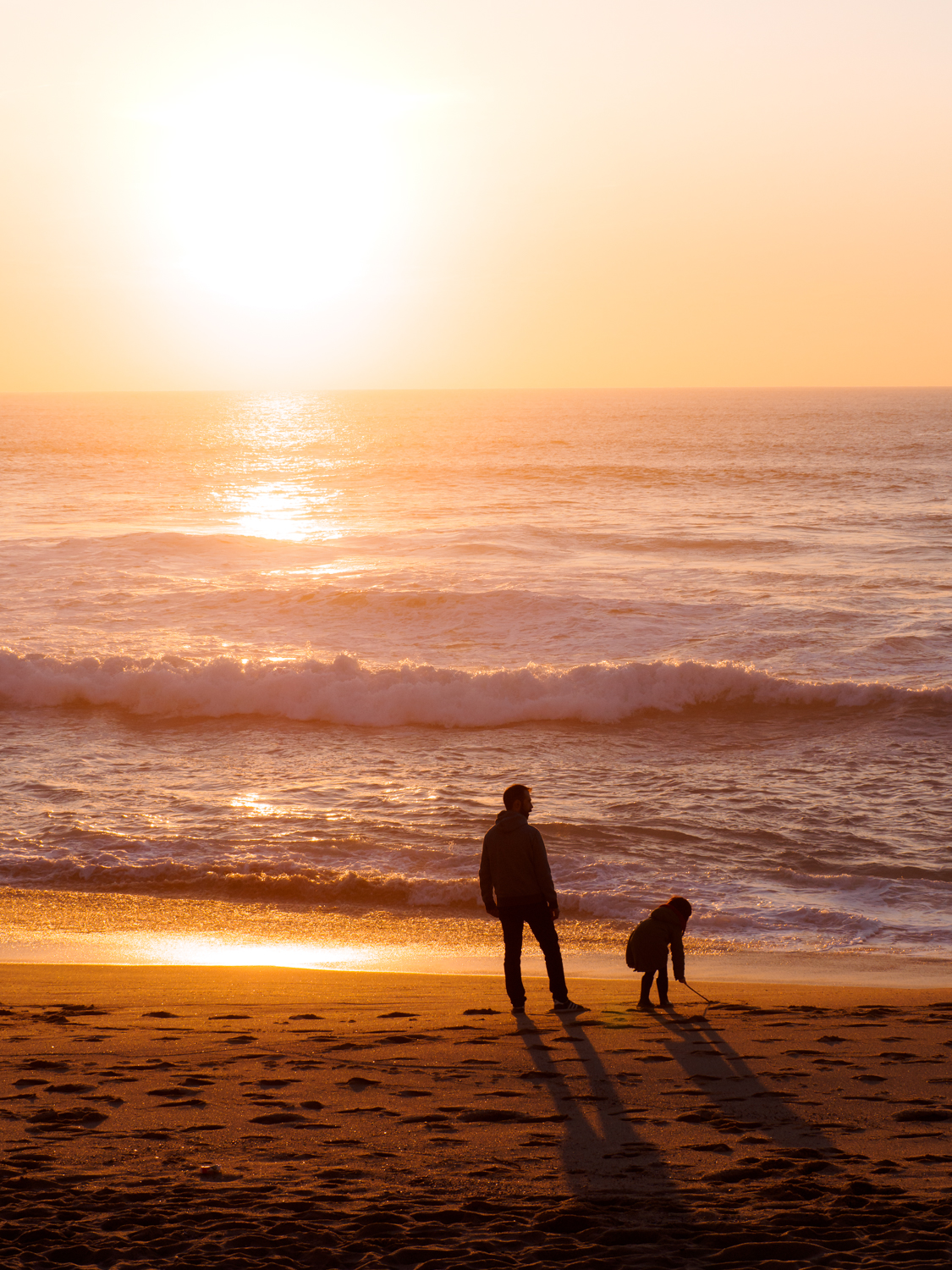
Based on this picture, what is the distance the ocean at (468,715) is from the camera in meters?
10.5

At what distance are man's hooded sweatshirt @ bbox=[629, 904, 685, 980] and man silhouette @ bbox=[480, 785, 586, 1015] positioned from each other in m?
0.55

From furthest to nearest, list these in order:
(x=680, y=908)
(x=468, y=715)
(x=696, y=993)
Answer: (x=468, y=715) → (x=696, y=993) → (x=680, y=908)

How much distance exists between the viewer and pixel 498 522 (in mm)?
35000

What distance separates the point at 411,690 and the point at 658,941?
11650 mm

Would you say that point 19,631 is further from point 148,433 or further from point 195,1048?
point 148,433

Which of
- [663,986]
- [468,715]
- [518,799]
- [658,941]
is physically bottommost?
[663,986]

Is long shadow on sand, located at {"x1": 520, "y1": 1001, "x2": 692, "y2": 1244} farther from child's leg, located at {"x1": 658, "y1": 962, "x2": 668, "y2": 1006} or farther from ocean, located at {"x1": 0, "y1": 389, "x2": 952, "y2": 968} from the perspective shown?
Result: ocean, located at {"x1": 0, "y1": 389, "x2": 952, "y2": 968}

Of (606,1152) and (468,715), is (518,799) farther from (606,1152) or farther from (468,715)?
(468,715)

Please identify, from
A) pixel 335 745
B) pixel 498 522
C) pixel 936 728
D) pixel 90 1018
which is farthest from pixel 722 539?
pixel 90 1018

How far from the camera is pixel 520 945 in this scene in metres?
7.33

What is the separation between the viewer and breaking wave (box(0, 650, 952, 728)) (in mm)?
18328

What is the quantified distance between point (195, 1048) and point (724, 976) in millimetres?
4262

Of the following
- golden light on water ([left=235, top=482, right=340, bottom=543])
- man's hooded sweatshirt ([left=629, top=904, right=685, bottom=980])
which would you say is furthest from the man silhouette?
golden light on water ([left=235, top=482, right=340, bottom=543])

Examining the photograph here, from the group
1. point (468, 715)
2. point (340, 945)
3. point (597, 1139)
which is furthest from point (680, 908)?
point (468, 715)
